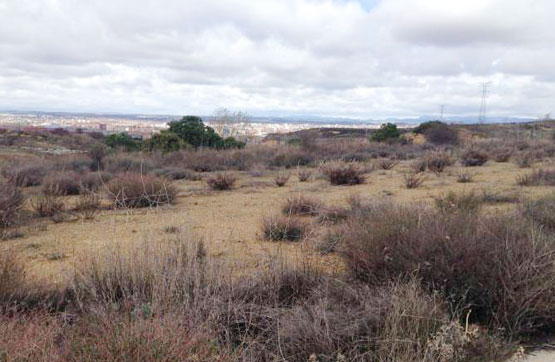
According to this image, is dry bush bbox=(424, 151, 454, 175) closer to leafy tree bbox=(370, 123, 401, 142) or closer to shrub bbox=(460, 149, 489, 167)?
shrub bbox=(460, 149, 489, 167)

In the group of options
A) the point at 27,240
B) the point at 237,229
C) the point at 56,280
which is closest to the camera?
the point at 56,280

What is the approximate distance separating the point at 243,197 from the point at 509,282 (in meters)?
A: 9.54

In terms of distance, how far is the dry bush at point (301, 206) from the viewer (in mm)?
10258

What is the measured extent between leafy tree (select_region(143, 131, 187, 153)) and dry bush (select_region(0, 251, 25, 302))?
71.5 ft

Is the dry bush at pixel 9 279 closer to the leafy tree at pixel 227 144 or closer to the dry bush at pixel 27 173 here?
the dry bush at pixel 27 173

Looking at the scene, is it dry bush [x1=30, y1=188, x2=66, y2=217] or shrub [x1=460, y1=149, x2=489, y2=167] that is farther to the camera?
shrub [x1=460, y1=149, x2=489, y2=167]

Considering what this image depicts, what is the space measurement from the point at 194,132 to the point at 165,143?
10.6 ft

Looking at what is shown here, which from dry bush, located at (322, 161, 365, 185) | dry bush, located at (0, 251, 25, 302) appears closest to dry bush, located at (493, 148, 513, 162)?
dry bush, located at (322, 161, 365, 185)

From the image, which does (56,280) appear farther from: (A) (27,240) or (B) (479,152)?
(B) (479,152)

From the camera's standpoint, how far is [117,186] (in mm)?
12008

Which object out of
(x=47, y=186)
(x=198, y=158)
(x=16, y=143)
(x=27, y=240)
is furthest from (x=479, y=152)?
(x=16, y=143)

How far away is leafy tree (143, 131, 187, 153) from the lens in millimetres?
26844

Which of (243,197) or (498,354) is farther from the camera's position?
(243,197)

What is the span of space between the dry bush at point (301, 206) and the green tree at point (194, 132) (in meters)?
19.5
